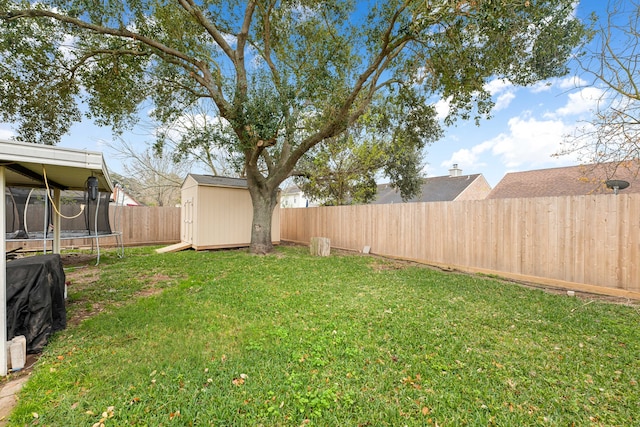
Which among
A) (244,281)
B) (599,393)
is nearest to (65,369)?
(244,281)

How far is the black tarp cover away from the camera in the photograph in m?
2.45

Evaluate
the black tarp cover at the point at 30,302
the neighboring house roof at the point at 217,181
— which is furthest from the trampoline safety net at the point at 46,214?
the black tarp cover at the point at 30,302

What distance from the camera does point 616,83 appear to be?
370 centimetres

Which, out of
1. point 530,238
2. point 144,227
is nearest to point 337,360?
point 530,238

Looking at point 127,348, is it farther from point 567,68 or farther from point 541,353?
point 567,68

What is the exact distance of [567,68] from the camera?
5449 millimetres

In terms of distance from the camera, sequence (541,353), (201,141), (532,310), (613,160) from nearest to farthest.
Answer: (541,353) < (532,310) < (613,160) < (201,141)

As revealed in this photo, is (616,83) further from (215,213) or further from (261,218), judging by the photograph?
(215,213)

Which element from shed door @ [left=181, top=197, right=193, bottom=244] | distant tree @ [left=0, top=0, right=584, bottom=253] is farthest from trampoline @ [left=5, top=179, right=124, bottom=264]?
shed door @ [left=181, top=197, right=193, bottom=244]

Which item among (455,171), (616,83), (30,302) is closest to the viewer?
(30,302)

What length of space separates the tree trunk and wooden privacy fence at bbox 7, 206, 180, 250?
459cm

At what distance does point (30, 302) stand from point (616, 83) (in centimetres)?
721

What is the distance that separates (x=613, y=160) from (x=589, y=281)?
193cm

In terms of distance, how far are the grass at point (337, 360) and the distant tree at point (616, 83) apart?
7.16 ft
